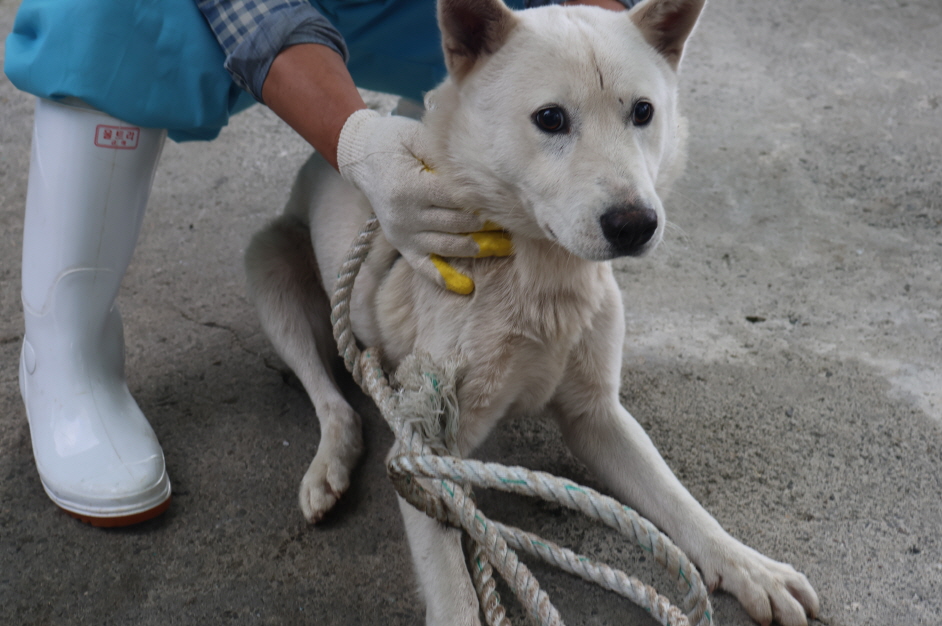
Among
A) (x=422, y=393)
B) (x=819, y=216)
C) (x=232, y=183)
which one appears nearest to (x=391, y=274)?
(x=422, y=393)

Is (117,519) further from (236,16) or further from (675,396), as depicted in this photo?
(675,396)

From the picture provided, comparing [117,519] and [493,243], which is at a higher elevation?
[493,243]

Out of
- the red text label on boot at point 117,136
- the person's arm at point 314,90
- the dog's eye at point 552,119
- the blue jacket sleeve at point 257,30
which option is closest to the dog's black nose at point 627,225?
the dog's eye at point 552,119

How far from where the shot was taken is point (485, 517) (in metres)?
1.36

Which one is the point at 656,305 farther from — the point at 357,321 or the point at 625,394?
the point at 357,321

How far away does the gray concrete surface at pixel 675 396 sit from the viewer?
1.50 metres

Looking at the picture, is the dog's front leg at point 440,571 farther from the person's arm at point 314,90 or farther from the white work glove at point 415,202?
the person's arm at point 314,90

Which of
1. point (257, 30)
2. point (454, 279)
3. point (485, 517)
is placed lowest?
Result: point (485, 517)

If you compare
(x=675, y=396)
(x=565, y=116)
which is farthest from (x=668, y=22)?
(x=675, y=396)

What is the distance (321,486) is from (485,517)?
444mm

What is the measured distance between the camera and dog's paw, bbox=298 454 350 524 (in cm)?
162

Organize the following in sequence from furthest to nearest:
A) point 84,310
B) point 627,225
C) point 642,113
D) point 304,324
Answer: point 304,324, point 84,310, point 642,113, point 627,225

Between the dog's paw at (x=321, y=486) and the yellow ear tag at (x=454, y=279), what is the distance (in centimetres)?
50

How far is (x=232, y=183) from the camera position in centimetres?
296
